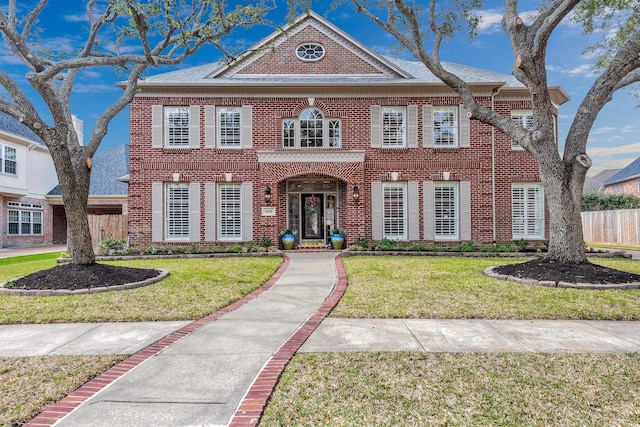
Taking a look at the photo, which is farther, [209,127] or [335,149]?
[209,127]

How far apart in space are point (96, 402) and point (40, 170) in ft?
84.3

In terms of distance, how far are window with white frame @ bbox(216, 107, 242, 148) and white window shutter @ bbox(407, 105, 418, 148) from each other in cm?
656

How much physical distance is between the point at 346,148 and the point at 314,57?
13.3 ft

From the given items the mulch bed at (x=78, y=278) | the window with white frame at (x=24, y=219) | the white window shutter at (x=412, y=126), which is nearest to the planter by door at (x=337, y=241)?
the white window shutter at (x=412, y=126)

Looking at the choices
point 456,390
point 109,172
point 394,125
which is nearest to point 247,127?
point 394,125

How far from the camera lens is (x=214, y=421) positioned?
2.61 metres

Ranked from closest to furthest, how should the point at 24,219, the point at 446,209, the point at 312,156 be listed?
the point at 312,156, the point at 446,209, the point at 24,219

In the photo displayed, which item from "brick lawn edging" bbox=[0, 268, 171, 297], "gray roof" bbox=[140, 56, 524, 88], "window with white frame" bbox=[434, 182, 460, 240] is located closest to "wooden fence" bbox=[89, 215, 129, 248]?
"gray roof" bbox=[140, 56, 524, 88]

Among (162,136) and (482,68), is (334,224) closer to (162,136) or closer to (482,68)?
(162,136)

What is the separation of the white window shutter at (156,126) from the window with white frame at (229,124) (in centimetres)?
223

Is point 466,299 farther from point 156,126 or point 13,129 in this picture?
point 13,129

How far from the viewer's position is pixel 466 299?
20.4ft

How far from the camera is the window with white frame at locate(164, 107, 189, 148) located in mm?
14508

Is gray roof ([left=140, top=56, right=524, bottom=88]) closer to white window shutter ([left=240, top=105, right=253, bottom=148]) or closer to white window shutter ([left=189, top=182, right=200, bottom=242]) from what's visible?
white window shutter ([left=240, top=105, right=253, bottom=148])
